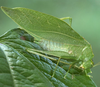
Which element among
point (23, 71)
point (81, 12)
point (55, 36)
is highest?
point (81, 12)

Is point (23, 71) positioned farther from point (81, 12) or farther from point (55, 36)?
point (81, 12)

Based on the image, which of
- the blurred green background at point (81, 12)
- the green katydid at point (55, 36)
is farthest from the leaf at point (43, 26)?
the blurred green background at point (81, 12)

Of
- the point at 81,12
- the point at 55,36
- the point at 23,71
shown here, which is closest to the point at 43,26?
the point at 55,36

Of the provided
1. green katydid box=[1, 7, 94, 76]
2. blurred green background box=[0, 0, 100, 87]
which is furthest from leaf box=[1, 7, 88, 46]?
blurred green background box=[0, 0, 100, 87]

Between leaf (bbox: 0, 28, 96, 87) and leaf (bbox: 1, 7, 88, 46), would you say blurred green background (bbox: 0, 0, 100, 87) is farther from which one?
leaf (bbox: 0, 28, 96, 87)

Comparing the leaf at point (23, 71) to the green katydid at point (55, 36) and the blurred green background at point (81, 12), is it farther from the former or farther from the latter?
the blurred green background at point (81, 12)

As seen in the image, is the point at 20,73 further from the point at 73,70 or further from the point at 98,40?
the point at 98,40
